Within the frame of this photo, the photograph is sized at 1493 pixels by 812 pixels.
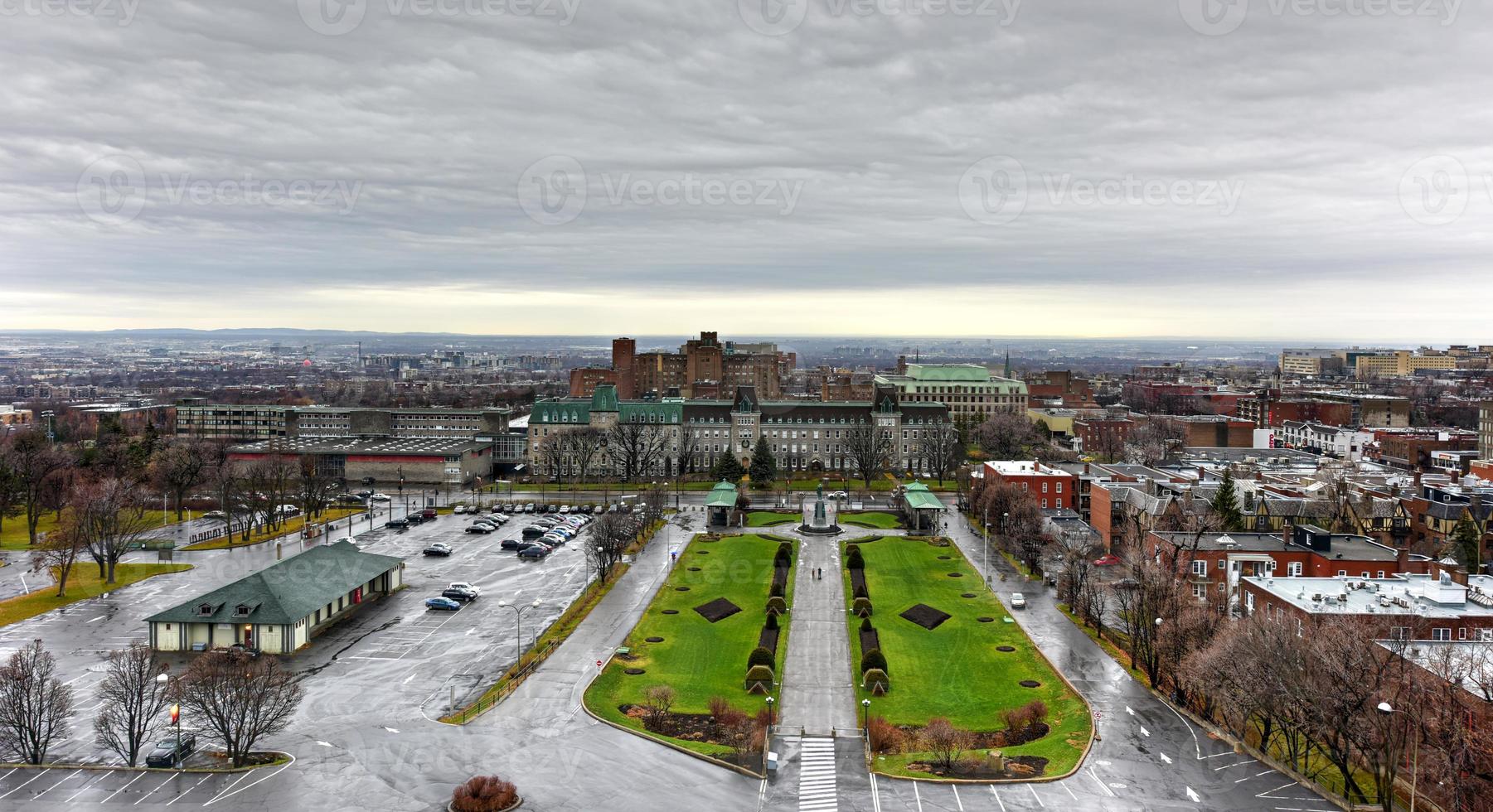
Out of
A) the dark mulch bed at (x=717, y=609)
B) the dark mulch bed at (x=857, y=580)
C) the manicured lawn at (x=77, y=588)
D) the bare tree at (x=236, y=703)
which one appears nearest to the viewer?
the bare tree at (x=236, y=703)

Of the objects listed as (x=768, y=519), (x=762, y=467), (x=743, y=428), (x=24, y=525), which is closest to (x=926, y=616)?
(x=768, y=519)

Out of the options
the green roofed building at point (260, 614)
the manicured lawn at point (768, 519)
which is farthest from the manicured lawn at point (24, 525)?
the manicured lawn at point (768, 519)

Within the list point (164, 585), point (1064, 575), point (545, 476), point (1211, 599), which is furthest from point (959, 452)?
point (164, 585)

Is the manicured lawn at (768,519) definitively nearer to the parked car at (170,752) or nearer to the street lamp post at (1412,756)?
the parked car at (170,752)

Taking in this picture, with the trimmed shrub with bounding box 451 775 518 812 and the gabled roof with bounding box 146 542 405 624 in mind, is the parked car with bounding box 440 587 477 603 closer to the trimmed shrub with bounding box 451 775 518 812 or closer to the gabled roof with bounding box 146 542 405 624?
the gabled roof with bounding box 146 542 405 624

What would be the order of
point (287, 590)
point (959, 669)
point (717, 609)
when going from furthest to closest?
point (717, 609), point (287, 590), point (959, 669)

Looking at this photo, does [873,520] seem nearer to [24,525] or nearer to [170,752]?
[170,752]
